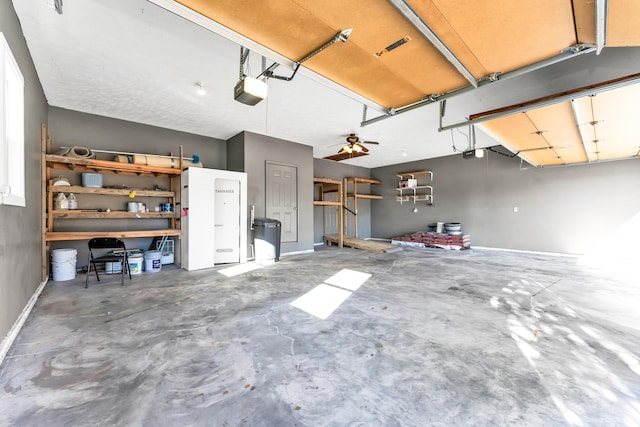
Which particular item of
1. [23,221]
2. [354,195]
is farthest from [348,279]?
[354,195]

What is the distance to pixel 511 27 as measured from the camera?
186 centimetres

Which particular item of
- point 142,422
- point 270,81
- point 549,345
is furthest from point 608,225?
point 142,422

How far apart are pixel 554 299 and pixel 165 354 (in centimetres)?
456

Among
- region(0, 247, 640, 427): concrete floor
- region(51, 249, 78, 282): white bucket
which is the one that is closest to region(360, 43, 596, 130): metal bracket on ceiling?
region(0, 247, 640, 427): concrete floor

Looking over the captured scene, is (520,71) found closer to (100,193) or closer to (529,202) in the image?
(100,193)

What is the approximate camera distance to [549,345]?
222 cm

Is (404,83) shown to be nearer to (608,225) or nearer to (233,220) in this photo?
(233,220)

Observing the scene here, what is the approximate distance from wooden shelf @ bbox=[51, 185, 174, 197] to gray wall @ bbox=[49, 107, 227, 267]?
1.01 feet

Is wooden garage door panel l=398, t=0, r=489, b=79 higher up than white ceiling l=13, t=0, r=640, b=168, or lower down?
lower down

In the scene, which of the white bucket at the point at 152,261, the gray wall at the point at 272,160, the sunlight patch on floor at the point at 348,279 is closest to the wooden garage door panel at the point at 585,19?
the sunlight patch on floor at the point at 348,279

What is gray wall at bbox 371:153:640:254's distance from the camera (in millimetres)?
6387

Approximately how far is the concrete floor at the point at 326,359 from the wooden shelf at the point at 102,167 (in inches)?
85.1

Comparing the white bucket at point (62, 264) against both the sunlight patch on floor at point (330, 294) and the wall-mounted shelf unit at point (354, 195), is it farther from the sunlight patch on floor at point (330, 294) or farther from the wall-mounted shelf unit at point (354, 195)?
the wall-mounted shelf unit at point (354, 195)

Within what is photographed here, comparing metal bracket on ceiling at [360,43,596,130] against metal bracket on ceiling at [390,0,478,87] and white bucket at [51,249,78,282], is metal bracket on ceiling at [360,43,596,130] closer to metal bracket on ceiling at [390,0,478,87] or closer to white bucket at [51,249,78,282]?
metal bracket on ceiling at [390,0,478,87]
